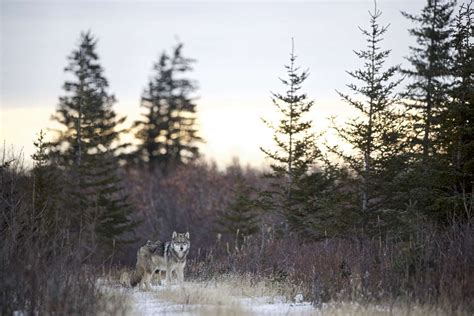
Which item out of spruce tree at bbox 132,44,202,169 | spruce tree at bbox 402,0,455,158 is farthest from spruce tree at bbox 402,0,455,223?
spruce tree at bbox 132,44,202,169

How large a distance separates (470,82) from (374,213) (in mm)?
4691

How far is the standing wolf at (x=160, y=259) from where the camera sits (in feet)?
52.9

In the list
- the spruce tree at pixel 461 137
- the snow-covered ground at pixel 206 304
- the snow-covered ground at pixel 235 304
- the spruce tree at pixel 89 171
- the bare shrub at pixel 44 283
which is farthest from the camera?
the spruce tree at pixel 89 171

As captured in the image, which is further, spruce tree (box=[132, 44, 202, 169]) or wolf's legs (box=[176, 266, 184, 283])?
spruce tree (box=[132, 44, 202, 169])

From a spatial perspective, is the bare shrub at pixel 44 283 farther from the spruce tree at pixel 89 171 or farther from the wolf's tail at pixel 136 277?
the spruce tree at pixel 89 171

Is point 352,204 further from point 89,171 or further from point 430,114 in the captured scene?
point 89,171

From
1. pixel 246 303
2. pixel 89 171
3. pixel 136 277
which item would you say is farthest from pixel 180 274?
pixel 89 171

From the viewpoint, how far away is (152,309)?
11.3 metres

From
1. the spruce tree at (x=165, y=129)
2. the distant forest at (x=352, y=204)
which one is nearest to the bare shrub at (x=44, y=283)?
the distant forest at (x=352, y=204)

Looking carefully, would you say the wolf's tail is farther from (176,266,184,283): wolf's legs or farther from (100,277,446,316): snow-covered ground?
(100,277,446,316): snow-covered ground

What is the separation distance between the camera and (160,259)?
16547 millimetres

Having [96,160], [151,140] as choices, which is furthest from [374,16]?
[151,140]

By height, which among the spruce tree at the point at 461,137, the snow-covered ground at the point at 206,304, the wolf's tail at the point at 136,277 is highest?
the spruce tree at the point at 461,137

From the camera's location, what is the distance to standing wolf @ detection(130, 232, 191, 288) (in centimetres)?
Answer: 1612
